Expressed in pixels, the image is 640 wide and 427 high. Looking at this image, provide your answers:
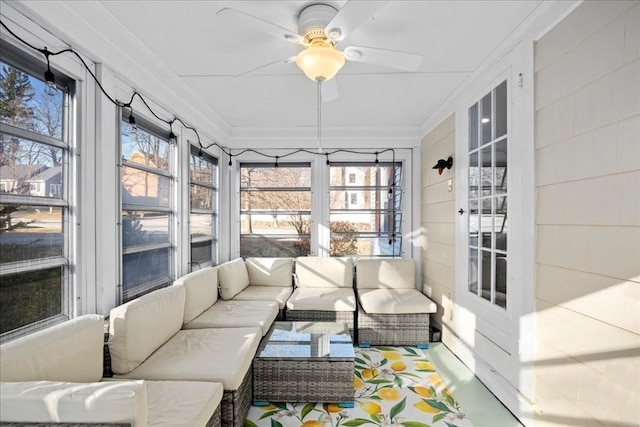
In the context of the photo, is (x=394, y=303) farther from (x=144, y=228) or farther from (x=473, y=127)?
(x=144, y=228)

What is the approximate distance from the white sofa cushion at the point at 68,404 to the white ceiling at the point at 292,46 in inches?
70.8

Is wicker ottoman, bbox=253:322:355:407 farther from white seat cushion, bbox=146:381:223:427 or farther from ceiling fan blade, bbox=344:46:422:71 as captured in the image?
ceiling fan blade, bbox=344:46:422:71

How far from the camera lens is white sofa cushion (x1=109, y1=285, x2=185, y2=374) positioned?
190cm

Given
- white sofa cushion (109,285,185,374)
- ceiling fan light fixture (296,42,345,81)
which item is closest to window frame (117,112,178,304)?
white sofa cushion (109,285,185,374)

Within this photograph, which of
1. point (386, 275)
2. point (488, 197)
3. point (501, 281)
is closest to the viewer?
point (501, 281)

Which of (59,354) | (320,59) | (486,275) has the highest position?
(320,59)

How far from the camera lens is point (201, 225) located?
382 cm

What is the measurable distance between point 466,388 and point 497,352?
16.8 inches

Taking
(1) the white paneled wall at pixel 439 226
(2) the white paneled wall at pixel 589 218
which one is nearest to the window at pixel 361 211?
(1) the white paneled wall at pixel 439 226

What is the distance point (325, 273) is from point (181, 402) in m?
2.66

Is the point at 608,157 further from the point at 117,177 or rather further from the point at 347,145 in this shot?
the point at 347,145

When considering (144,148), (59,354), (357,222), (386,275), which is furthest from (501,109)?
(59,354)

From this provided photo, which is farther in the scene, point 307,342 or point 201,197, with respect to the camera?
point 201,197

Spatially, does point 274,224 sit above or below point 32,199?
below
